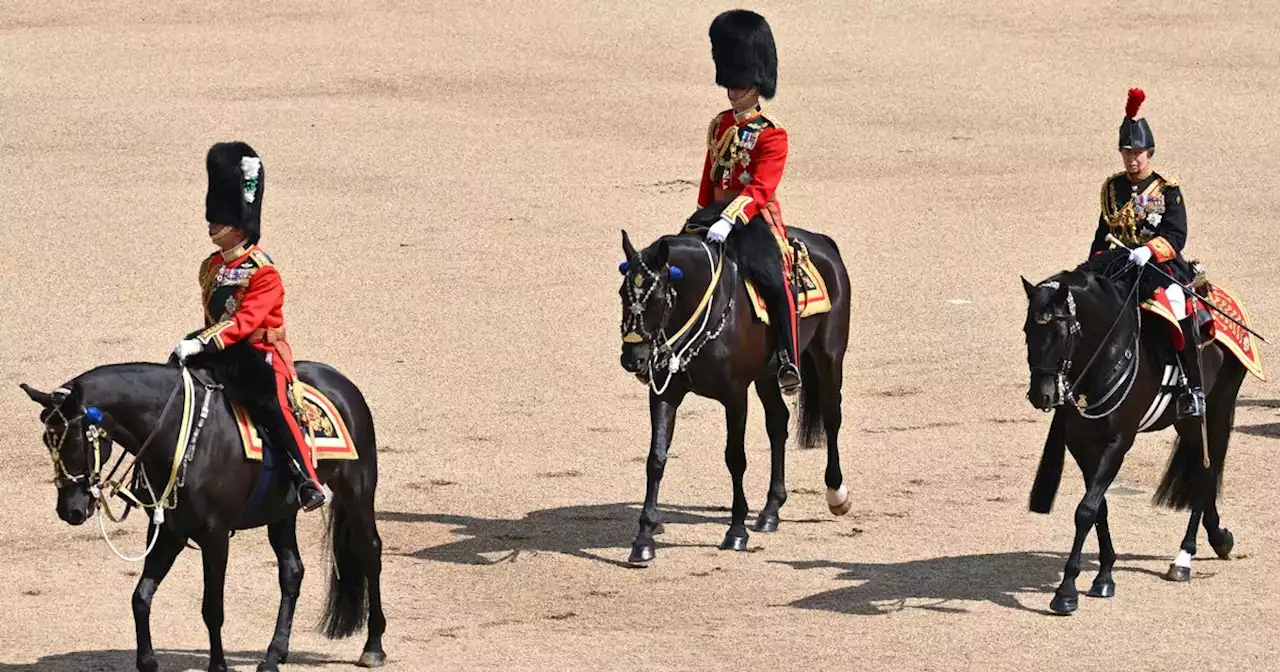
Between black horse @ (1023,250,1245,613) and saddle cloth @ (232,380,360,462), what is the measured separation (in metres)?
3.30

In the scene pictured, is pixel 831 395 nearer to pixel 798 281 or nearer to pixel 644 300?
pixel 798 281

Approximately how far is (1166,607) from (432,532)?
13.5 ft

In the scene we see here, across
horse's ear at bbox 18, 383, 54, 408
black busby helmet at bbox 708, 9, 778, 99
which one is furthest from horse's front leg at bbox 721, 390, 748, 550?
horse's ear at bbox 18, 383, 54, 408

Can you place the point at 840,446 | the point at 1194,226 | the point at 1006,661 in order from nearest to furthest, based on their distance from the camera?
the point at 1006,661 < the point at 840,446 < the point at 1194,226

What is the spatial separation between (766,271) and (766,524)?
1.48 metres

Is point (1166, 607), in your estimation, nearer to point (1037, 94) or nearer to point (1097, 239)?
point (1097, 239)

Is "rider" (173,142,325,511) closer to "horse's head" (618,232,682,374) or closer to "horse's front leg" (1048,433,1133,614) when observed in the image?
"horse's head" (618,232,682,374)

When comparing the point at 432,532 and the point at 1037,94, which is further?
the point at 1037,94

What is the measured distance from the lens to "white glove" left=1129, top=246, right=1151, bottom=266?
11609 mm

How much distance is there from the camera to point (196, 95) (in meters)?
26.0

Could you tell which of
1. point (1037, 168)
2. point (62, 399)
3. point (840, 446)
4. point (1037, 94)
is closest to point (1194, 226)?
point (1037, 168)

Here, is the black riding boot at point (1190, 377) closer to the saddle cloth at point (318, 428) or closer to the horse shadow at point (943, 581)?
the horse shadow at point (943, 581)

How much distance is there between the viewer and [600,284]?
63.8ft

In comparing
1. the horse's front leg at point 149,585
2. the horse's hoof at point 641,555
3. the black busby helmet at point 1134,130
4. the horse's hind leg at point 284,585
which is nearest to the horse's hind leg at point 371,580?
the horse's hind leg at point 284,585
